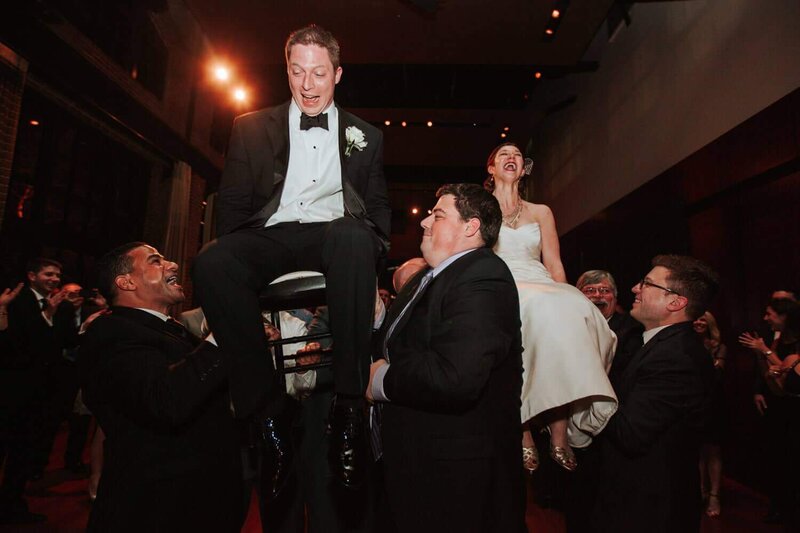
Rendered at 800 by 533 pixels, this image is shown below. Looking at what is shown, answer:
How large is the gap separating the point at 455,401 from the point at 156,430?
1.31 metres

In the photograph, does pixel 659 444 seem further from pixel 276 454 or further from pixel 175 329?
pixel 175 329

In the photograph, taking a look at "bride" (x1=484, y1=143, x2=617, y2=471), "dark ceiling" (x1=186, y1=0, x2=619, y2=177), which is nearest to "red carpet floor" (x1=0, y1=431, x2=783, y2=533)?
"bride" (x1=484, y1=143, x2=617, y2=471)

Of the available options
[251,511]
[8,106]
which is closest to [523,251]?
[251,511]

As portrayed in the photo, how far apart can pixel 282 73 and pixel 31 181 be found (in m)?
4.55

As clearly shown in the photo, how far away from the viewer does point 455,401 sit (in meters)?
1.61

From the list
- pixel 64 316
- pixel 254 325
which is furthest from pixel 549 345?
pixel 64 316

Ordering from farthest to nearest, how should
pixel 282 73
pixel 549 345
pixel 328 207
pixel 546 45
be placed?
pixel 282 73, pixel 546 45, pixel 549 345, pixel 328 207

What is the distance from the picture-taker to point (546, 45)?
24.5 ft

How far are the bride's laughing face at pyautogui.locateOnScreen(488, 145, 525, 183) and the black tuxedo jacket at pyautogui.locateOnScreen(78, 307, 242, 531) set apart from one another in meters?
1.89

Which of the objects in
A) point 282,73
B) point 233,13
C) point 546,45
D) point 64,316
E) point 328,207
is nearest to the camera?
point 328,207

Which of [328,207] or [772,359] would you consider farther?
[772,359]

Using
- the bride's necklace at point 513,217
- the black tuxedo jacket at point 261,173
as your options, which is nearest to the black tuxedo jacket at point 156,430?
the black tuxedo jacket at point 261,173

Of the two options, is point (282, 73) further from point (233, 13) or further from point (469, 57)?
point (469, 57)

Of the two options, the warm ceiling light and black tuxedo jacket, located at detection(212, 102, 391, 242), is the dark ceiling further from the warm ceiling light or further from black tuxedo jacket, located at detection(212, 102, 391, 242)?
black tuxedo jacket, located at detection(212, 102, 391, 242)
